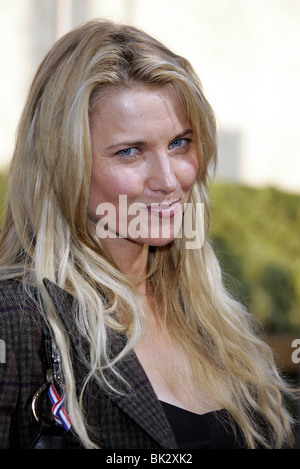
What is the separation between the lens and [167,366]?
2133 mm

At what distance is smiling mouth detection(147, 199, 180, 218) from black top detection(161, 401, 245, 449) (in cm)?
53

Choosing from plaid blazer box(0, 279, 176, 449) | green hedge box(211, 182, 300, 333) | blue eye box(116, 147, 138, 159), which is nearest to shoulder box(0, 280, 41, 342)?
plaid blazer box(0, 279, 176, 449)

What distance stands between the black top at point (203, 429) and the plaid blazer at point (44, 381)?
9 cm

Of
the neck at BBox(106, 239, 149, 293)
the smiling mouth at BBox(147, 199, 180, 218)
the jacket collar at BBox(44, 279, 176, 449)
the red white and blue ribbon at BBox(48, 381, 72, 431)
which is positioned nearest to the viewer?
the red white and blue ribbon at BBox(48, 381, 72, 431)

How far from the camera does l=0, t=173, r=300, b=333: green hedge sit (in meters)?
5.66

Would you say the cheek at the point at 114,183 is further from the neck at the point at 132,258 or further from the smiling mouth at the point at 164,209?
the neck at the point at 132,258

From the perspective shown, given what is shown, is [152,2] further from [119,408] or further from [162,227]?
[119,408]

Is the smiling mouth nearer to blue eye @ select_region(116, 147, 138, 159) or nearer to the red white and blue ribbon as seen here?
blue eye @ select_region(116, 147, 138, 159)

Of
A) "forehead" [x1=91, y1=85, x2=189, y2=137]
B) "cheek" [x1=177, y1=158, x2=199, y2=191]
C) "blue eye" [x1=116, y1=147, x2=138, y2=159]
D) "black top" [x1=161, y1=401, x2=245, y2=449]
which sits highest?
"forehead" [x1=91, y1=85, x2=189, y2=137]

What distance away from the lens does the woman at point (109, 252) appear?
182 centimetres

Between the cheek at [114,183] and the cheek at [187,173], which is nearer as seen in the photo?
the cheek at [114,183]

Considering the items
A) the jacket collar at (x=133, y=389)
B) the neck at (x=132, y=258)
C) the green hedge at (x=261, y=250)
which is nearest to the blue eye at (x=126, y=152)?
the neck at (x=132, y=258)
